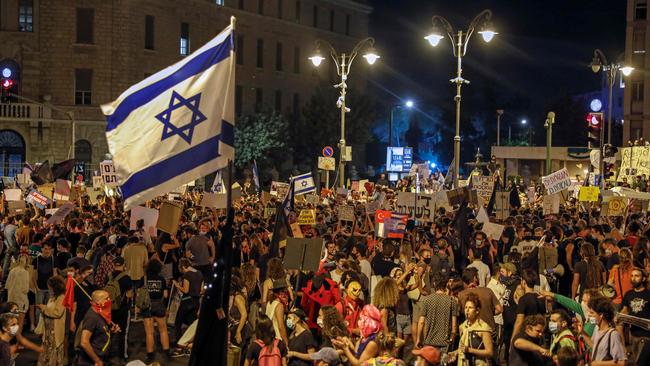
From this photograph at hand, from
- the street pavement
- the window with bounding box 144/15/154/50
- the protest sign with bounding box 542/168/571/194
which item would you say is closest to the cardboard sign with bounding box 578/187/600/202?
the protest sign with bounding box 542/168/571/194

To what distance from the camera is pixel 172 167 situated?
8.05 meters

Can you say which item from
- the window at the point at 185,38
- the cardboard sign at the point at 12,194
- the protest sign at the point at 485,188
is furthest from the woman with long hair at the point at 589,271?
the window at the point at 185,38

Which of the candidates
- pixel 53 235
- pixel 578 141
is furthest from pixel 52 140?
pixel 578 141

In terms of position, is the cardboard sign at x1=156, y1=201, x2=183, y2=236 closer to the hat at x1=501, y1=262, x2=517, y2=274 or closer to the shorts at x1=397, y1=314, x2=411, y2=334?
the shorts at x1=397, y1=314, x2=411, y2=334

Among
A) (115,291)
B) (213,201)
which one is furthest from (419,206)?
(115,291)

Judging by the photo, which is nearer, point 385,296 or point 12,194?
point 385,296

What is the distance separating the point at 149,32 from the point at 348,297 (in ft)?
166

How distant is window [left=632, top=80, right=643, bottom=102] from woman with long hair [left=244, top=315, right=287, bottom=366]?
63882 millimetres

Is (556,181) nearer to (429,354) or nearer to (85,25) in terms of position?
(429,354)

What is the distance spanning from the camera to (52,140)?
189 ft

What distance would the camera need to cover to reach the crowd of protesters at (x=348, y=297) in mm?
9734

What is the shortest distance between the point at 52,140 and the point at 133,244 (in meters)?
43.4

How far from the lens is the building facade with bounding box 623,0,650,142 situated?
228ft

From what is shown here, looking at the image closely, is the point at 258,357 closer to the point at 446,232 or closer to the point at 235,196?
the point at 446,232
